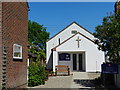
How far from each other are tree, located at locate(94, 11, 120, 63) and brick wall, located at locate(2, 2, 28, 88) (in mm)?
4814

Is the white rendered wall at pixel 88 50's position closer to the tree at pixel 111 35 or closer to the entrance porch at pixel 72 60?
the entrance porch at pixel 72 60

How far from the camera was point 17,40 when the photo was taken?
358 inches

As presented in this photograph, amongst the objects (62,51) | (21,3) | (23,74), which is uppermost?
(21,3)

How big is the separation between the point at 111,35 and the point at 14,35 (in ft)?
17.9

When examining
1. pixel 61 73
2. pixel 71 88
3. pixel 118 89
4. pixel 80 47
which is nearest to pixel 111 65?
pixel 118 89

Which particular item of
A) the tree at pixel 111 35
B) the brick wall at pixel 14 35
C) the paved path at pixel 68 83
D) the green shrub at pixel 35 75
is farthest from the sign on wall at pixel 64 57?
the brick wall at pixel 14 35

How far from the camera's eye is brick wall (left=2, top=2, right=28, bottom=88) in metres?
7.87

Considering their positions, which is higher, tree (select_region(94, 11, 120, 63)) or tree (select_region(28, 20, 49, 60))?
tree (select_region(28, 20, 49, 60))

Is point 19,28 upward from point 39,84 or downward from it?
upward

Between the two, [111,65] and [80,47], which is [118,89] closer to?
[111,65]

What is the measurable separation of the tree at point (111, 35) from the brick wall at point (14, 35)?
481 centimetres

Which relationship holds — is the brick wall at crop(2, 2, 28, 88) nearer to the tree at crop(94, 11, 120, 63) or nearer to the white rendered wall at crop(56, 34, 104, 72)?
the tree at crop(94, 11, 120, 63)

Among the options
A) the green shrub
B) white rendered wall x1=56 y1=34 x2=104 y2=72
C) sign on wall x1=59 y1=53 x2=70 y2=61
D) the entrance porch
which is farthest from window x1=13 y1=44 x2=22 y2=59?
sign on wall x1=59 y1=53 x2=70 y2=61

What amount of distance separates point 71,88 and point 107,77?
386cm
